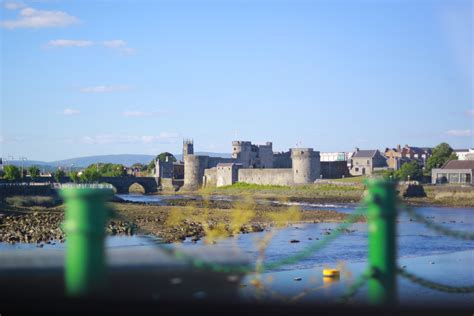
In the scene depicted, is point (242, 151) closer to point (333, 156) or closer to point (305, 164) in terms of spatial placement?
point (305, 164)

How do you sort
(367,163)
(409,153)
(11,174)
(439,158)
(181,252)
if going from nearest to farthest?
(181,252) → (11,174) → (439,158) → (367,163) → (409,153)

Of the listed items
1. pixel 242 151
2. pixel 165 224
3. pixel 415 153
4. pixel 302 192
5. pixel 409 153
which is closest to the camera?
pixel 165 224

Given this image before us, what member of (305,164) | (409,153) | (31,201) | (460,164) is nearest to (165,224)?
(31,201)

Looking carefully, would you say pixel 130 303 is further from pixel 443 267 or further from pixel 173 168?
pixel 173 168

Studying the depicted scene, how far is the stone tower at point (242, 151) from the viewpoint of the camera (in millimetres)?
72438

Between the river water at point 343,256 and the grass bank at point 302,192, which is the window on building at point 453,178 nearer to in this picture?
the grass bank at point 302,192

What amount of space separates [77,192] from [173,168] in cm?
7728

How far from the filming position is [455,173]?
174 ft

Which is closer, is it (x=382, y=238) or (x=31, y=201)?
(x=382, y=238)

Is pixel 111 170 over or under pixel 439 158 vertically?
under

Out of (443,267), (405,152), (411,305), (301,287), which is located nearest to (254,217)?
(443,267)

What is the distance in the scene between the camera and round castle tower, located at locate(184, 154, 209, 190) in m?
66.6

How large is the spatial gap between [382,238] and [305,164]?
53.5 meters

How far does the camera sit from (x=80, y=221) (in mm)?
2803
